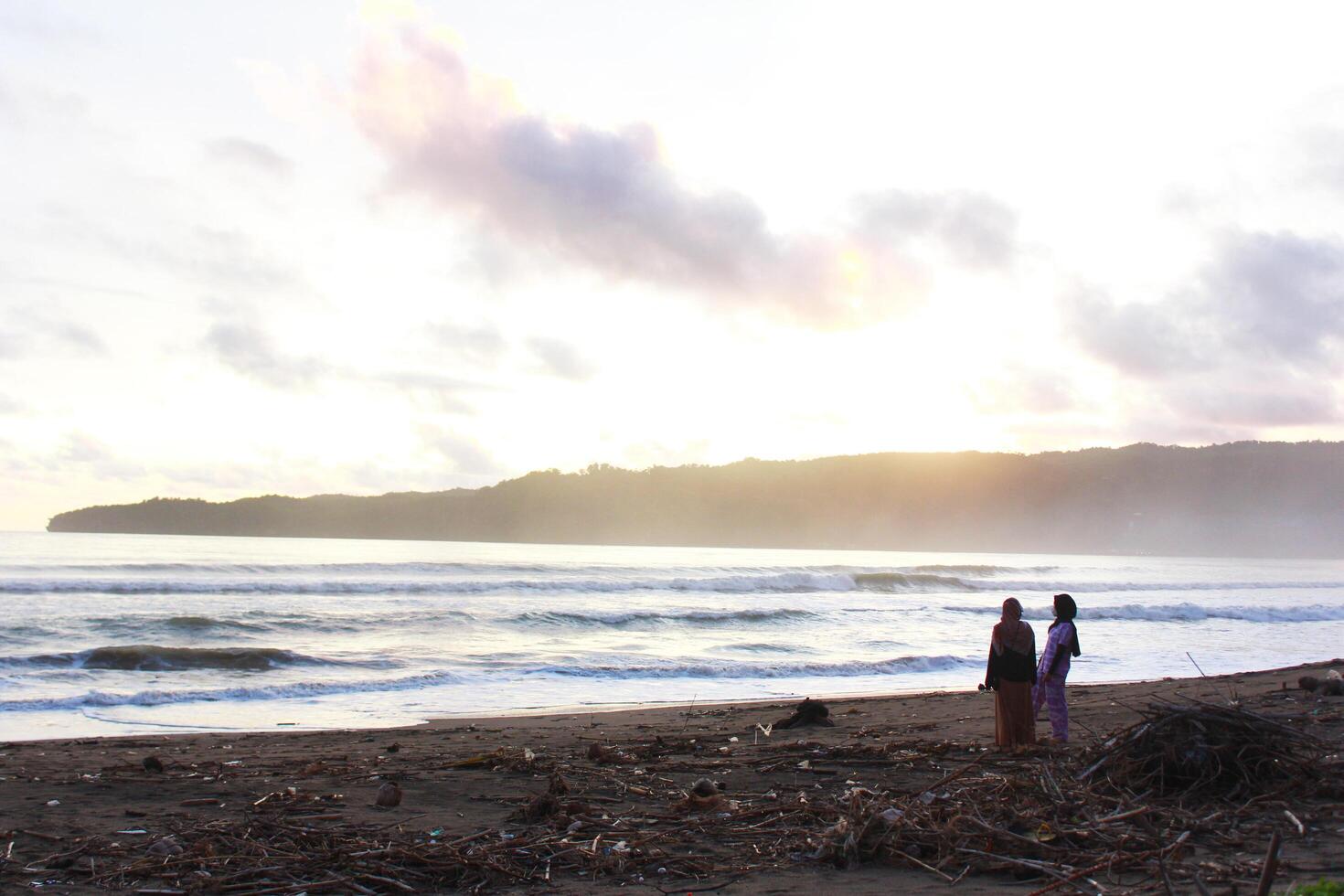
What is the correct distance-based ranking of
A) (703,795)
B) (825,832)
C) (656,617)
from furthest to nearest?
(656,617) < (703,795) < (825,832)

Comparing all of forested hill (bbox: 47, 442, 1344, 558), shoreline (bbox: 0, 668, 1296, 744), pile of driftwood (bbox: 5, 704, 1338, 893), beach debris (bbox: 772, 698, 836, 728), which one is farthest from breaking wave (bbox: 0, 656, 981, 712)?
forested hill (bbox: 47, 442, 1344, 558)

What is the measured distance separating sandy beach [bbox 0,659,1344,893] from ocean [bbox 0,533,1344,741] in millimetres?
3709

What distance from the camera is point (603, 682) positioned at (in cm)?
1688

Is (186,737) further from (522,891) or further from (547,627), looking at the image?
(547,627)

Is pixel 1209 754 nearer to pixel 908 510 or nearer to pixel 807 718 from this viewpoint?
pixel 807 718

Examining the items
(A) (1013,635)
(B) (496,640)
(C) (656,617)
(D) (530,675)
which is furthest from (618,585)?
(A) (1013,635)

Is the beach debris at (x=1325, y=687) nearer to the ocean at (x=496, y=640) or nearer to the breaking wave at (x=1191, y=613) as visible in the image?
the ocean at (x=496, y=640)

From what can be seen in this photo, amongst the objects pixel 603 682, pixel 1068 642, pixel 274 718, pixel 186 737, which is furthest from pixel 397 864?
pixel 603 682

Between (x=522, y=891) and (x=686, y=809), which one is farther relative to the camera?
(x=686, y=809)

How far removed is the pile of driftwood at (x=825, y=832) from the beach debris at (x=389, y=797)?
0.26 metres

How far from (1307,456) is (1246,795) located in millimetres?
147610

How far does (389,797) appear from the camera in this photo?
6461mm

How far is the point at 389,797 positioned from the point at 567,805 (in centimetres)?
127

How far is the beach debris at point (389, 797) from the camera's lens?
6.44m
